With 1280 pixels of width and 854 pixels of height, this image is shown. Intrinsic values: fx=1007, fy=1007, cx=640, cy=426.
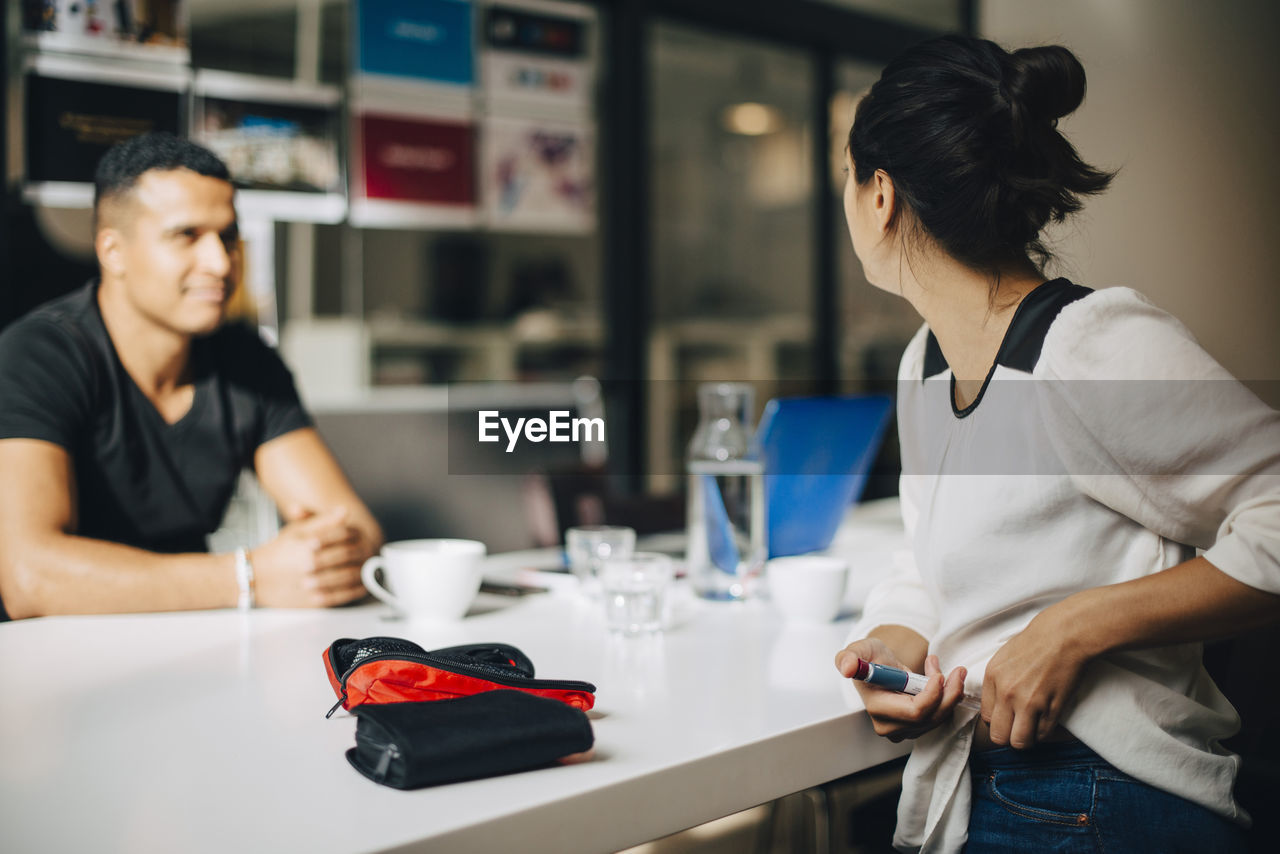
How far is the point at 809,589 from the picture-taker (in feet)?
4.11

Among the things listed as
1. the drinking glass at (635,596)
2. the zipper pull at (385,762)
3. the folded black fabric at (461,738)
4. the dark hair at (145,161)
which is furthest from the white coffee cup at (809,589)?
the dark hair at (145,161)

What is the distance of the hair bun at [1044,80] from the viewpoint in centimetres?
94

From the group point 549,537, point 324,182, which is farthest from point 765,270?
point 549,537

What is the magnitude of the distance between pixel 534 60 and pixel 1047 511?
262cm

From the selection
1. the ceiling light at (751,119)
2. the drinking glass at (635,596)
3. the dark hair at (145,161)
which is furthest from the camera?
the ceiling light at (751,119)

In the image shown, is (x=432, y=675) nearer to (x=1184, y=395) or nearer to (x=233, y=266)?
(x=1184, y=395)

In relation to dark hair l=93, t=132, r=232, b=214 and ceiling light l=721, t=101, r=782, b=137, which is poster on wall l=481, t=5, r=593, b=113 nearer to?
dark hair l=93, t=132, r=232, b=214

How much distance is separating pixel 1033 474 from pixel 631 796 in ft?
1.54

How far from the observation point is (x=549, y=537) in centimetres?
221

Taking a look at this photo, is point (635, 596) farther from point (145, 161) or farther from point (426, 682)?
point (145, 161)

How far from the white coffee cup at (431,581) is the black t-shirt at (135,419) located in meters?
0.63

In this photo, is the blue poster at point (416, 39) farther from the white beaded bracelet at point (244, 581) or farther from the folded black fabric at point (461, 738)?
the folded black fabric at point (461, 738)

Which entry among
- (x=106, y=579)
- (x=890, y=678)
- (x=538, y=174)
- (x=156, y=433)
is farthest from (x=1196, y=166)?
(x=538, y=174)

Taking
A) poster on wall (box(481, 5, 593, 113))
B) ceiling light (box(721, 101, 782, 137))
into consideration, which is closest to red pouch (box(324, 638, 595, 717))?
poster on wall (box(481, 5, 593, 113))
